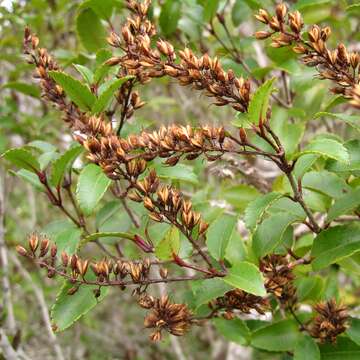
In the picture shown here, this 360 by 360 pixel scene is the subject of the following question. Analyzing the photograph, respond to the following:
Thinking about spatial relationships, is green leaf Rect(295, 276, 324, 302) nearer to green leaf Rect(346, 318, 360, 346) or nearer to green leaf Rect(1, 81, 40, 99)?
green leaf Rect(346, 318, 360, 346)

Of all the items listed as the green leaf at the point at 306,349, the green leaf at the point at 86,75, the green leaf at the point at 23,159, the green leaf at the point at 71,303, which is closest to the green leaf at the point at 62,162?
the green leaf at the point at 23,159

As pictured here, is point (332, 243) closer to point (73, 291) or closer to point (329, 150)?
point (329, 150)

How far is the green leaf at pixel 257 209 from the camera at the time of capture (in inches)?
50.6

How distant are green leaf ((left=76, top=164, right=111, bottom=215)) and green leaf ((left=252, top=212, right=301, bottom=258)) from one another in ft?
1.43

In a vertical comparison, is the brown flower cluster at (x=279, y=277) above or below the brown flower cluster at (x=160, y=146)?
below

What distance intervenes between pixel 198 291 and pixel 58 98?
65 cm

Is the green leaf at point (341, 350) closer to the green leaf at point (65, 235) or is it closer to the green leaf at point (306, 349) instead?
the green leaf at point (306, 349)

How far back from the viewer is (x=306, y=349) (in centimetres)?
146

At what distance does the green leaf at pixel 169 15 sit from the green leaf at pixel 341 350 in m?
1.30

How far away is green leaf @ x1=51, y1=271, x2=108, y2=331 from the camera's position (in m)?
1.34

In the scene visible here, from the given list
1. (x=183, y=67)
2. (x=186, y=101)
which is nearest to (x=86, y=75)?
(x=183, y=67)

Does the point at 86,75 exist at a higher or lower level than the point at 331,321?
higher

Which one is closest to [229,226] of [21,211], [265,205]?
[265,205]

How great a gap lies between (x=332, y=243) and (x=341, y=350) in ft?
1.03
